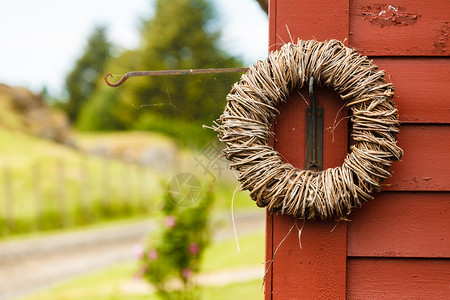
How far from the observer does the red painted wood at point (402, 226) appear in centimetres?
119

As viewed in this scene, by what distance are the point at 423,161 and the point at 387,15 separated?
0.39 m

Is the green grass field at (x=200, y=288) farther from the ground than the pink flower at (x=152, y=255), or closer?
closer

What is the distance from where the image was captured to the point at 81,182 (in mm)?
9508

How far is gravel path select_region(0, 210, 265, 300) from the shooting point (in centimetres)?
603

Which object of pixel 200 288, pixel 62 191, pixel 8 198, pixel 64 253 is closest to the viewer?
pixel 200 288

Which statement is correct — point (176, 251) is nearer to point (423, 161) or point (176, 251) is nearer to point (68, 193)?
point (423, 161)

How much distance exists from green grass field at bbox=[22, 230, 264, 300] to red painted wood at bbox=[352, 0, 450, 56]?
3561mm

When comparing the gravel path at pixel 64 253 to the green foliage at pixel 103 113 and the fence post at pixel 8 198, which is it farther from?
the green foliage at pixel 103 113

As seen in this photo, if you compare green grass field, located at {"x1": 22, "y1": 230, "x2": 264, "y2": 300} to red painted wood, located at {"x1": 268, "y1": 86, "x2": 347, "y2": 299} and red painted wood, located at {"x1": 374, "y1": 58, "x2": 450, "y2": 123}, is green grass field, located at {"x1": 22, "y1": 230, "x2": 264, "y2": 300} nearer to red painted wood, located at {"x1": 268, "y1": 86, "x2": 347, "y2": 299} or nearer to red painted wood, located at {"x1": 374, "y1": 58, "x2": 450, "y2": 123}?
red painted wood, located at {"x1": 268, "y1": 86, "x2": 347, "y2": 299}

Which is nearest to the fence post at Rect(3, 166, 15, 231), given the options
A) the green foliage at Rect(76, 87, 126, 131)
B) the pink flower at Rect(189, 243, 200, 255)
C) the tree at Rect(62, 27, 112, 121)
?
the pink flower at Rect(189, 243, 200, 255)

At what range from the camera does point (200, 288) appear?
4.34 metres

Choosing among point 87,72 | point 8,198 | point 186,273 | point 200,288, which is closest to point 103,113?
point 87,72

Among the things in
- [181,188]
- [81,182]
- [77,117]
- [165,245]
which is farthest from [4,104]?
[181,188]

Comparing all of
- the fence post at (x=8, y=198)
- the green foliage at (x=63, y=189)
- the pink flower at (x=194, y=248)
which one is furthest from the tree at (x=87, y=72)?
the pink flower at (x=194, y=248)
